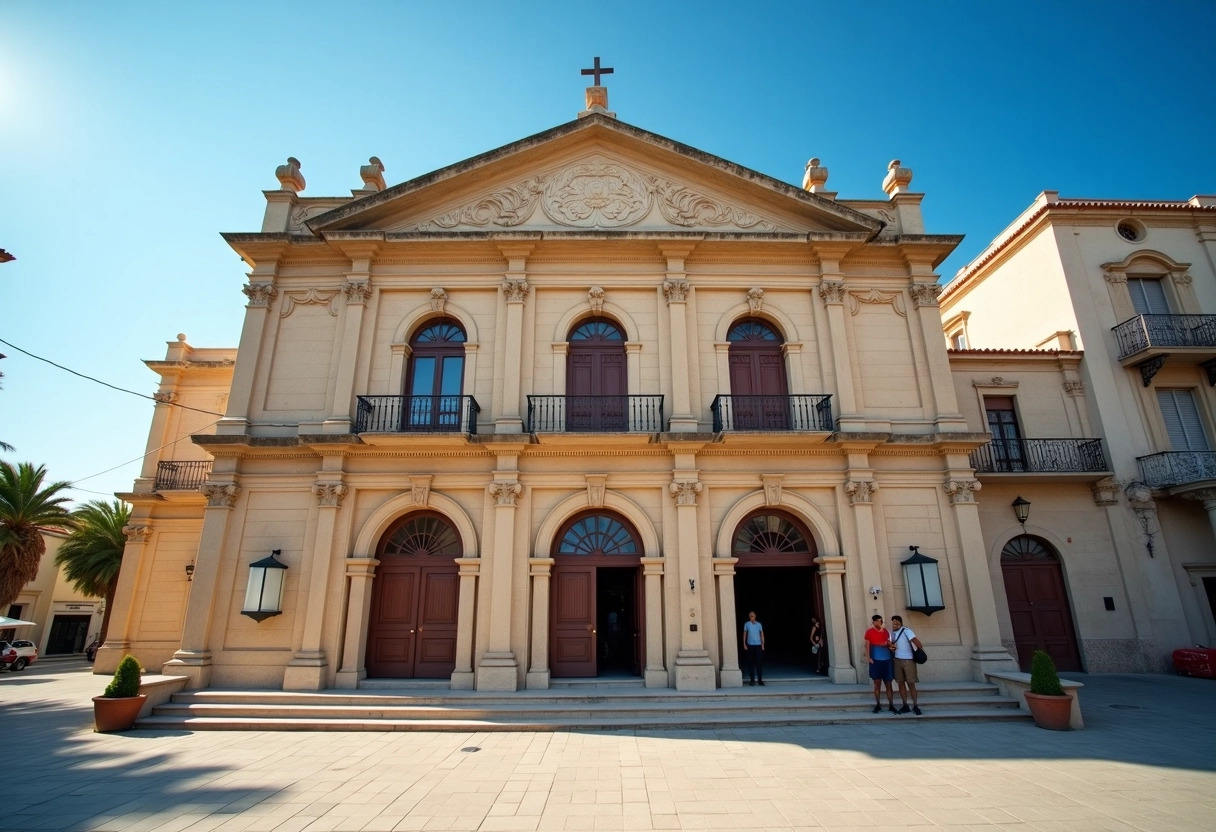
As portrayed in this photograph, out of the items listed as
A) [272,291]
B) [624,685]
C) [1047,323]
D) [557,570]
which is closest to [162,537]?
[272,291]

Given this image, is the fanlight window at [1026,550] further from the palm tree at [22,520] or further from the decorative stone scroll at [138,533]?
the palm tree at [22,520]

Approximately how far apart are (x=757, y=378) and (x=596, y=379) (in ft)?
12.5

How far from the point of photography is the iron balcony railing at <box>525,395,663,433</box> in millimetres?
12914

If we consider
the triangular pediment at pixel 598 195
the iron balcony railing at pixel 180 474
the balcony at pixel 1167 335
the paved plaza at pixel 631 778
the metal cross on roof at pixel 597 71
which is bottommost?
the paved plaza at pixel 631 778

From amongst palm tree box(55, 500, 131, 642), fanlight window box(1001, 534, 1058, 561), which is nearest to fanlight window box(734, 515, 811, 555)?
fanlight window box(1001, 534, 1058, 561)

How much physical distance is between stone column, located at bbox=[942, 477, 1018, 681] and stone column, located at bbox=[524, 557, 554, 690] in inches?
335

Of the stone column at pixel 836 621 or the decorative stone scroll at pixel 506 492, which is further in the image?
the decorative stone scroll at pixel 506 492

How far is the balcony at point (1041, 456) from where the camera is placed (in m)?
15.4

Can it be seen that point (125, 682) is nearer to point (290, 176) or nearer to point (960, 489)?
point (290, 176)

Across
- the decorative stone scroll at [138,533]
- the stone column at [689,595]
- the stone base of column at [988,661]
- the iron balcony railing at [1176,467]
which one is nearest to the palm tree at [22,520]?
the decorative stone scroll at [138,533]

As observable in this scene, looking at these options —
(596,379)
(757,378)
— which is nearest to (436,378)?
(596,379)

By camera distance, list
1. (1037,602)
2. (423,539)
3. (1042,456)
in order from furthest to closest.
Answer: (1042,456)
(1037,602)
(423,539)

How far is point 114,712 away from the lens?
9578 millimetres

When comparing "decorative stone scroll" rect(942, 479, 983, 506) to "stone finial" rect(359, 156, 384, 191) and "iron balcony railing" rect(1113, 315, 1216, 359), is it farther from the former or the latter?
"stone finial" rect(359, 156, 384, 191)
